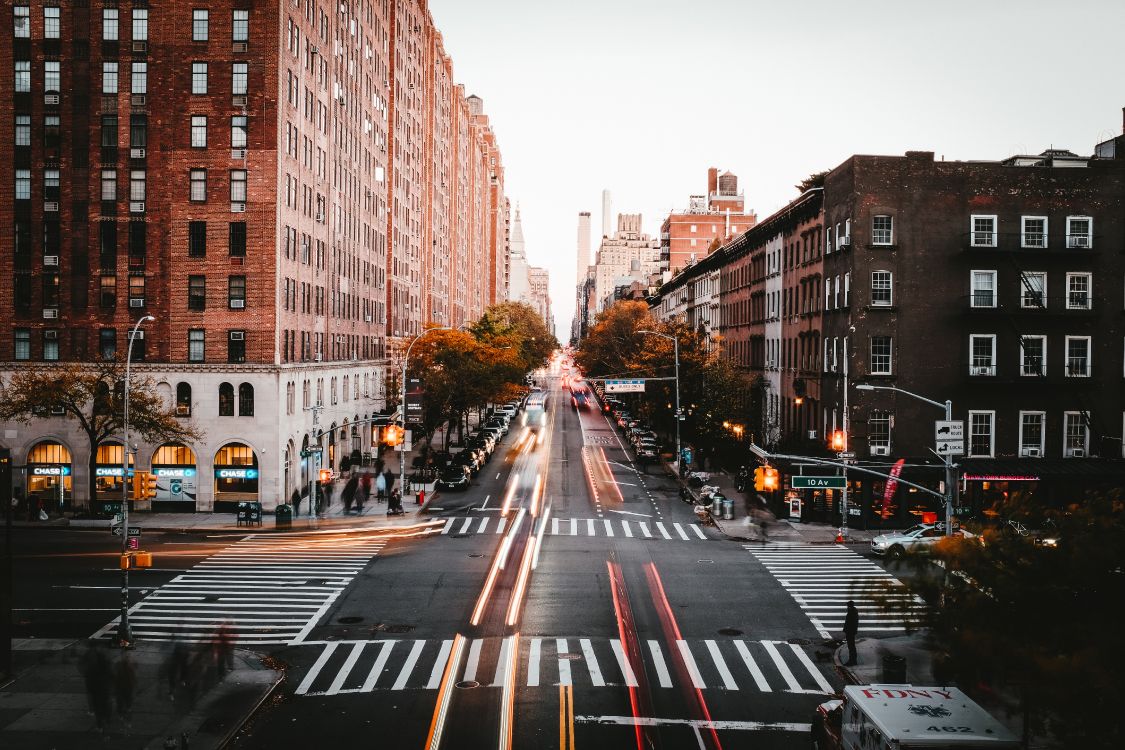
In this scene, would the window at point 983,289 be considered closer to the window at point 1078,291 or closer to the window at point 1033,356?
the window at point 1033,356

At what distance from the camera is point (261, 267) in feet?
173

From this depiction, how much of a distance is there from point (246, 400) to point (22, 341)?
45.1 ft

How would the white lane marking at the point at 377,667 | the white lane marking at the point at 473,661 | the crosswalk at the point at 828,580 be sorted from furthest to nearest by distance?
1. the crosswalk at the point at 828,580
2. the white lane marking at the point at 473,661
3. the white lane marking at the point at 377,667

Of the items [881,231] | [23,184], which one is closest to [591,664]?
[881,231]

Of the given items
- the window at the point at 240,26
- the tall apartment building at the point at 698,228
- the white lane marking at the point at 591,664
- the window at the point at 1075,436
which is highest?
the tall apartment building at the point at 698,228

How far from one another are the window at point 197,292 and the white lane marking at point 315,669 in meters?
32.0

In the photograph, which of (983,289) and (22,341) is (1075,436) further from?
(22,341)

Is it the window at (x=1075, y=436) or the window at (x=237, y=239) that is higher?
the window at (x=237, y=239)

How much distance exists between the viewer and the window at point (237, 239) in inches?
2082

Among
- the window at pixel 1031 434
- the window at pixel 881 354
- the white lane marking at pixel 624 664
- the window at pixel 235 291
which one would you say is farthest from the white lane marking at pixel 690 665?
the window at pixel 235 291

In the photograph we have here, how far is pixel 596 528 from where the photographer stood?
4684cm

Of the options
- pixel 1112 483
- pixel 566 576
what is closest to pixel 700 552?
pixel 566 576

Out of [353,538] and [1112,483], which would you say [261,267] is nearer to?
[353,538]

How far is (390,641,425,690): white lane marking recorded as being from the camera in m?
22.9
